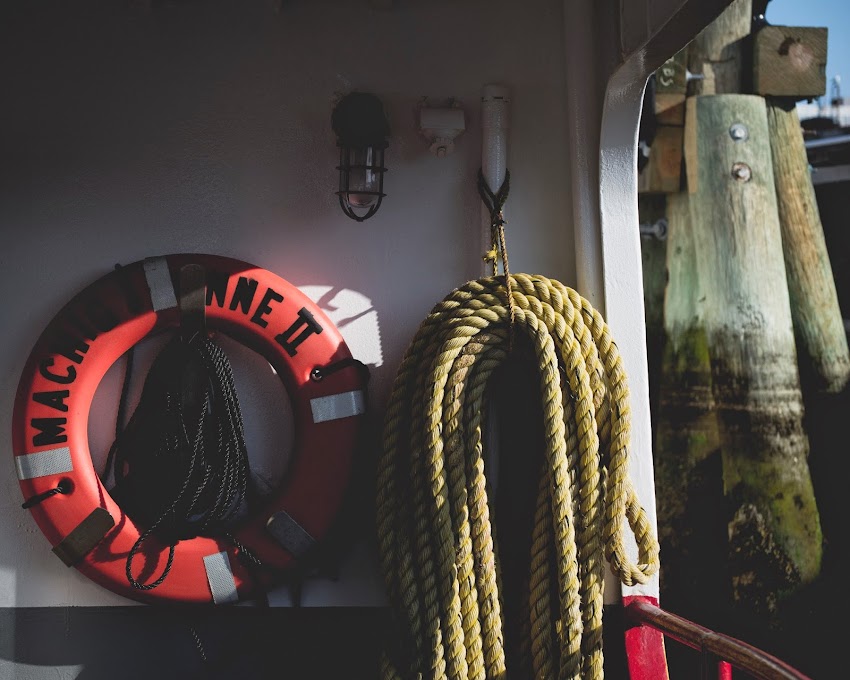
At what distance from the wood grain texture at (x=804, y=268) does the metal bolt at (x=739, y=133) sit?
19cm

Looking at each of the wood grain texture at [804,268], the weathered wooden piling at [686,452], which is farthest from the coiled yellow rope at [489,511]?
the wood grain texture at [804,268]

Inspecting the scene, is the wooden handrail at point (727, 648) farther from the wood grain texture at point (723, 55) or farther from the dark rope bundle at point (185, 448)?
the wood grain texture at point (723, 55)

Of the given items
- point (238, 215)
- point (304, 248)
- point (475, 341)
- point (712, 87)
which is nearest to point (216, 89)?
point (238, 215)

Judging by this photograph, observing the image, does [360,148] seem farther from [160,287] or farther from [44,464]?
[44,464]

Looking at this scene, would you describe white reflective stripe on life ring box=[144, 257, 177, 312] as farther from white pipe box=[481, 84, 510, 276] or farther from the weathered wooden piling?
the weathered wooden piling

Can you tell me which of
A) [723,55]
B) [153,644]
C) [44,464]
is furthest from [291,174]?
[723,55]

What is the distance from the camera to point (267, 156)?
174 cm

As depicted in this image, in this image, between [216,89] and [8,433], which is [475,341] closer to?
[216,89]

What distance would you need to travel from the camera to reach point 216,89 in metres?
1.74

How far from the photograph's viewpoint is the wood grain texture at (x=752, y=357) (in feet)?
8.75

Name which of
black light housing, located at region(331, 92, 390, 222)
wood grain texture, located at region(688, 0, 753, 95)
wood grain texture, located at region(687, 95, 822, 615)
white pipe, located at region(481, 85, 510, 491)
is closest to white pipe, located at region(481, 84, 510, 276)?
white pipe, located at region(481, 85, 510, 491)

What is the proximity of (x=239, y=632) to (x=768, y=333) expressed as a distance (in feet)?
7.00

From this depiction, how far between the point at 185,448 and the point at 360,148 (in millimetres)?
762

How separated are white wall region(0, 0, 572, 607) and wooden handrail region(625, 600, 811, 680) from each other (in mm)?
641
